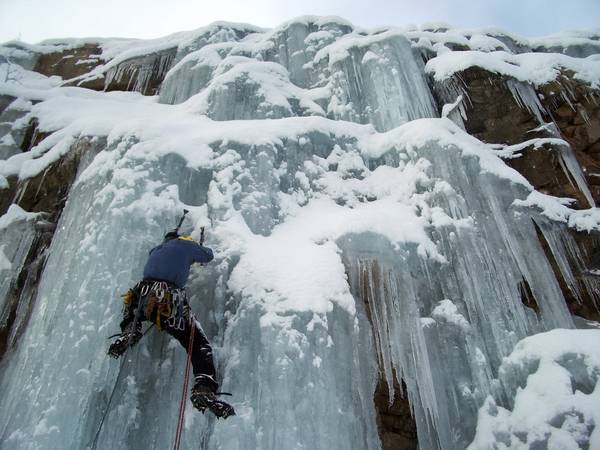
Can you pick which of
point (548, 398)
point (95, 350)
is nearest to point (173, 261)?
point (95, 350)

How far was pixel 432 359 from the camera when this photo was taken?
4.38m

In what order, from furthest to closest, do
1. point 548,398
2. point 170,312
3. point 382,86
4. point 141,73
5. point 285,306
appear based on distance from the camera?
point 141,73 < point 382,86 < point 285,306 < point 170,312 < point 548,398

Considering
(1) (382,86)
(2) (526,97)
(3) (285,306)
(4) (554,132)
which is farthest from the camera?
(1) (382,86)

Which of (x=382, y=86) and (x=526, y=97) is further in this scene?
(x=382, y=86)

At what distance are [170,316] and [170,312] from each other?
4cm

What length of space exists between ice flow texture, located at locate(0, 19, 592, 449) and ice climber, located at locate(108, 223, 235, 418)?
36cm

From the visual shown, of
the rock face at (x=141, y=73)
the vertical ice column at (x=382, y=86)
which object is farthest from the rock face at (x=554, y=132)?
the rock face at (x=141, y=73)

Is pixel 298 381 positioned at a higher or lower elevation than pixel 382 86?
lower

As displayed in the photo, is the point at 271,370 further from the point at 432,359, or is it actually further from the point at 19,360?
the point at 19,360

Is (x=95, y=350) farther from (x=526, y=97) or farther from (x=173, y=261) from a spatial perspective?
(x=526, y=97)

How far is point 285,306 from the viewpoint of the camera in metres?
4.28

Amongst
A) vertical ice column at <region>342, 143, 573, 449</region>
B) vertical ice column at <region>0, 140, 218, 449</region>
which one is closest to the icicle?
vertical ice column at <region>342, 143, 573, 449</region>

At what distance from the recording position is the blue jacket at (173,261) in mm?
3842

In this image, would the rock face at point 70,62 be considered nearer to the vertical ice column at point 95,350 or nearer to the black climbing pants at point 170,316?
the vertical ice column at point 95,350
